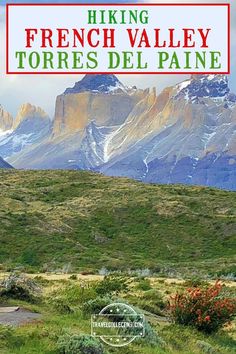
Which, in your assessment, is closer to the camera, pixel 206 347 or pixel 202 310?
pixel 206 347

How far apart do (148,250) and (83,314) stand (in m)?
53.1

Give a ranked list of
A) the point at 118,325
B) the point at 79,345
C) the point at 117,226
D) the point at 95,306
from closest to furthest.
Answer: the point at 79,345
the point at 118,325
the point at 95,306
the point at 117,226

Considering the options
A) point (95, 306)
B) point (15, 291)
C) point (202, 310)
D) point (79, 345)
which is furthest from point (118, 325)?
point (15, 291)

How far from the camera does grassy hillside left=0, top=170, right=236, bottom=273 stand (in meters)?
62.3

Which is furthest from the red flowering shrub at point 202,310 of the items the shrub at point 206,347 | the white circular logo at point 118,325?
the white circular logo at point 118,325

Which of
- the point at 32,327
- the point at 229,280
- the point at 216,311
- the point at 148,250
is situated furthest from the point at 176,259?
the point at 32,327

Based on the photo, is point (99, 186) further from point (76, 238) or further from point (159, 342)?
point (159, 342)

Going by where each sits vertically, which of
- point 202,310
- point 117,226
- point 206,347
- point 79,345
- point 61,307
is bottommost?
point 117,226

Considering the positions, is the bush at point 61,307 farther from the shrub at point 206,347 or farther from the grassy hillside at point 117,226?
the grassy hillside at point 117,226

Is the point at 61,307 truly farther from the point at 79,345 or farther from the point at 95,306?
the point at 79,345

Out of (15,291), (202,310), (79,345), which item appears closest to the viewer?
(79,345)

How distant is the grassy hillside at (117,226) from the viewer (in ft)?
205

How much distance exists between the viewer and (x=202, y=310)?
17.5 metres

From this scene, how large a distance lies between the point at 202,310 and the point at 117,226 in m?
Result: 58.6
